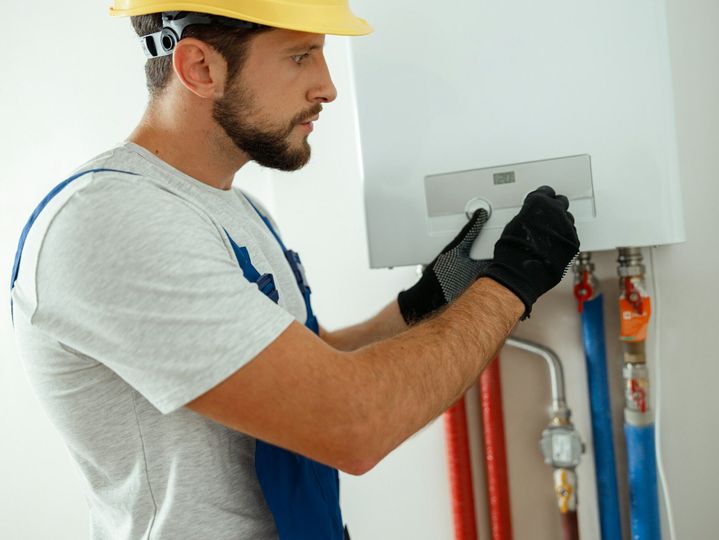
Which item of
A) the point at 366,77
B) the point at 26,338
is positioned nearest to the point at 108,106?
the point at 366,77

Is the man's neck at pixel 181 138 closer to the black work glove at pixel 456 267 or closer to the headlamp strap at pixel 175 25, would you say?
the headlamp strap at pixel 175 25

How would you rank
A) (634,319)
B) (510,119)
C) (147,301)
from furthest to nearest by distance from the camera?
(634,319)
(510,119)
(147,301)

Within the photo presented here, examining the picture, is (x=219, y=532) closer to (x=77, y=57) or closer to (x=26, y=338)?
(x=26, y=338)

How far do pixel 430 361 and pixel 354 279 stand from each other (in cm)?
61

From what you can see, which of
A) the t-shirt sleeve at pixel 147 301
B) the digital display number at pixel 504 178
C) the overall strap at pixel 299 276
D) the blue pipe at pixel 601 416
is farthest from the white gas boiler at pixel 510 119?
the t-shirt sleeve at pixel 147 301

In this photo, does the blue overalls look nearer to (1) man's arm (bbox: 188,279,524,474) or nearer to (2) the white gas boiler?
(1) man's arm (bbox: 188,279,524,474)

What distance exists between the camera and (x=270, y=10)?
2.70ft

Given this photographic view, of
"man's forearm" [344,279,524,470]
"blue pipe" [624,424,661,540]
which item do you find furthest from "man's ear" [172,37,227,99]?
"blue pipe" [624,424,661,540]

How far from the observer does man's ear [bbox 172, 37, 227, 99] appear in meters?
0.85

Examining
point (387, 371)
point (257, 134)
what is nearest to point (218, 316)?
point (387, 371)

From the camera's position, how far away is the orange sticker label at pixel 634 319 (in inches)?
43.8

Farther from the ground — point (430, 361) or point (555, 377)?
point (430, 361)

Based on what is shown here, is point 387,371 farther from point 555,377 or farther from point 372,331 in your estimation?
point 555,377

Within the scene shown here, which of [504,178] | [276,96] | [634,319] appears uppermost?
[276,96]
